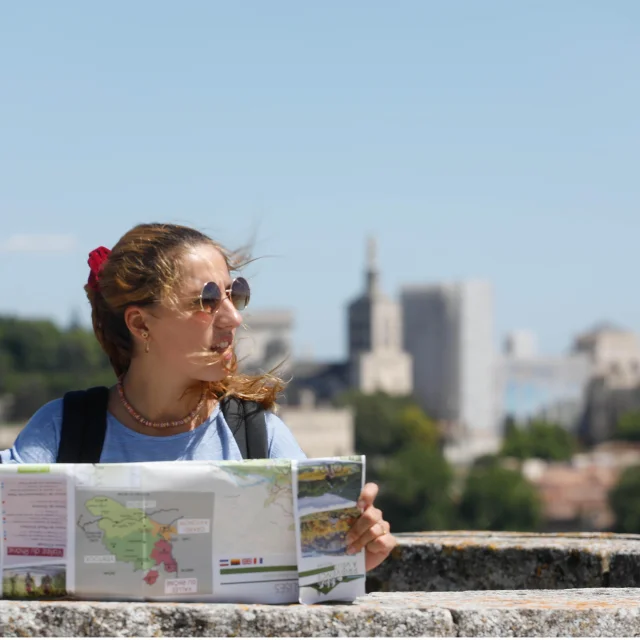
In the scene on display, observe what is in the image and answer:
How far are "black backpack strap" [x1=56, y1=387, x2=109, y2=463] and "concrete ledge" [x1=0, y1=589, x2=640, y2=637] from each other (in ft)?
2.07

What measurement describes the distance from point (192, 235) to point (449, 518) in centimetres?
8109

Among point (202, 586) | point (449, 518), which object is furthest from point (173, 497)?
point (449, 518)

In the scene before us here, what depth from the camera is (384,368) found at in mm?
139125

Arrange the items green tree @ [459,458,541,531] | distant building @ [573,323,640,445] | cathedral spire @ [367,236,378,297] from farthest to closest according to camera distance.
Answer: cathedral spire @ [367,236,378,297], distant building @ [573,323,640,445], green tree @ [459,458,541,531]

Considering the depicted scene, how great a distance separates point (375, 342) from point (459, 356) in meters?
9.90

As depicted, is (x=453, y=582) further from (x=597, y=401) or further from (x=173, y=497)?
(x=597, y=401)

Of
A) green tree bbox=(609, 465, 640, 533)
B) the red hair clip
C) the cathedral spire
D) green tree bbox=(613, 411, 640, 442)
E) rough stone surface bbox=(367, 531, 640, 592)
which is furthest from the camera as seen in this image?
the cathedral spire

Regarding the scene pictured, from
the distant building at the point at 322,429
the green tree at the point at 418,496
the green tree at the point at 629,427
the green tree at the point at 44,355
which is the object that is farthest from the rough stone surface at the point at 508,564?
the green tree at the point at 629,427


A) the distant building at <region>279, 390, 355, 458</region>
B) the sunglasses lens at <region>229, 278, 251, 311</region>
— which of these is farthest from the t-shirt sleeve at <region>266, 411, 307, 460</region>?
the distant building at <region>279, 390, 355, 458</region>

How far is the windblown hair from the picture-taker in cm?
399

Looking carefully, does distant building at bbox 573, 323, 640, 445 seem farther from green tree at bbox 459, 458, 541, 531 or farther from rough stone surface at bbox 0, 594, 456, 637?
rough stone surface at bbox 0, 594, 456, 637

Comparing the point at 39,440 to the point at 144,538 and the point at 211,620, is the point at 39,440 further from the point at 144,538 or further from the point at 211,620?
the point at 211,620

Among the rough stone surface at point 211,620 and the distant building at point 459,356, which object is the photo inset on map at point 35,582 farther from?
the distant building at point 459,356

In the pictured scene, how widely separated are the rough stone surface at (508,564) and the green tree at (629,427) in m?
111
